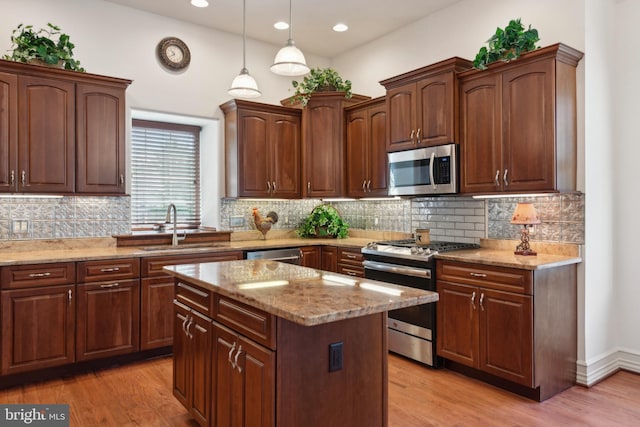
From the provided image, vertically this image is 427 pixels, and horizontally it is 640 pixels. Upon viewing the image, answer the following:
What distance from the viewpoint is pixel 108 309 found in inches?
141

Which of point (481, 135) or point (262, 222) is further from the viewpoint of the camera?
point (262, 222)

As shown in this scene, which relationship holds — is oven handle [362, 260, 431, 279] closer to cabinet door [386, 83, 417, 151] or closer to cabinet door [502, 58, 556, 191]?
cabinet door [502, 58, 556, 191]

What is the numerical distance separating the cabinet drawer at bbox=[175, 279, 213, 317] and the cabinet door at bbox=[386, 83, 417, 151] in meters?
2.44

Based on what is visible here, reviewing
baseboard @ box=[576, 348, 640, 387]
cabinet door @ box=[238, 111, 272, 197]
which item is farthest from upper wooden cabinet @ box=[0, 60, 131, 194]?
baseboard @ box=[576, 348, 640, 387]

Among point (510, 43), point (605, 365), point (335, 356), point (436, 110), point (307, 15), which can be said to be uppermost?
point (307, 15)

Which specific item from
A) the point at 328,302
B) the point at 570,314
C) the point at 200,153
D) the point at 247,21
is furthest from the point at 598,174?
the point at 200,153

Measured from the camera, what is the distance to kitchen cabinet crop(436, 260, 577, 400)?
2.98m

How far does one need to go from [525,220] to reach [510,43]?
1.35 meters

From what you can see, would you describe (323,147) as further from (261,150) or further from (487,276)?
(487,276)

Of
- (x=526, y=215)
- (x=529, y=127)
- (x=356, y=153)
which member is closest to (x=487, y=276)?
(x=526, y=215)

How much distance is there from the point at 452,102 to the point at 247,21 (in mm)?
2389

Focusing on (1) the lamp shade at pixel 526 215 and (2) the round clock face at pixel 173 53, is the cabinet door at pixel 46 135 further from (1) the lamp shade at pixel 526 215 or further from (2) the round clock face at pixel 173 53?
(1) the lamp shade at pixel 526 215

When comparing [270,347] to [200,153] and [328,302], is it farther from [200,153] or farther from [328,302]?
[200,153]

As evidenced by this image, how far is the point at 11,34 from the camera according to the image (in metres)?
3.72
